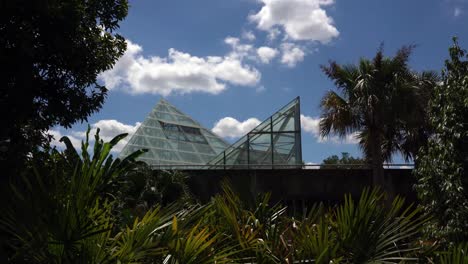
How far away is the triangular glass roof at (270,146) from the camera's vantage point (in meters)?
27.0

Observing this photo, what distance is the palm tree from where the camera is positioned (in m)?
21.5

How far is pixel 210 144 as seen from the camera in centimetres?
4975

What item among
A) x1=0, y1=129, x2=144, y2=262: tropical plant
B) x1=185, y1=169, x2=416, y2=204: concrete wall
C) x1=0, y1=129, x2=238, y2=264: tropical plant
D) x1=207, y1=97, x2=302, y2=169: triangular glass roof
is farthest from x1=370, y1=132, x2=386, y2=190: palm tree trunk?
x1=0, y1=129, x2=144, y2=262: tropical plant

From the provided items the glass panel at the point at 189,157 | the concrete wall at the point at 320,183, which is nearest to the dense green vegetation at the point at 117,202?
the concrete wall at the point at 320,183

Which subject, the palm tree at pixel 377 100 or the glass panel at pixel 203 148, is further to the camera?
the glass panel at pixel 203 148

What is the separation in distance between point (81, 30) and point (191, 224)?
10.5 ft

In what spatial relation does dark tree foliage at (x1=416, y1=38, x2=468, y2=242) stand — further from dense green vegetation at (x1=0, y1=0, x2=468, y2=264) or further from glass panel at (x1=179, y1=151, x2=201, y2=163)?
glass panel at (x1=179, y1=151, x2=201, y2=163)

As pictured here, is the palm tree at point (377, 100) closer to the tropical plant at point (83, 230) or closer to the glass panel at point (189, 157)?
the tropical plant at point (83, 230)

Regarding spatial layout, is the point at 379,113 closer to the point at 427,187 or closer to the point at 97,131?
the point at 427,187

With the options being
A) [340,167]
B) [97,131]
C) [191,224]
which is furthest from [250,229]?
[340,167]

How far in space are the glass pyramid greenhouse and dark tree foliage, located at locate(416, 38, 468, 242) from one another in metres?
17.2

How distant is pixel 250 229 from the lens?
5.48 metres

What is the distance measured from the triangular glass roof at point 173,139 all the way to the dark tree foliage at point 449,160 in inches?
1368

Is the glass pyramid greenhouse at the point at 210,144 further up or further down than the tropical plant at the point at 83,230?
further up
